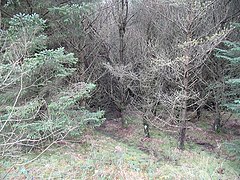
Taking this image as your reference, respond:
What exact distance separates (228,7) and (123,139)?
7.54m

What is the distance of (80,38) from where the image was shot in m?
10.8

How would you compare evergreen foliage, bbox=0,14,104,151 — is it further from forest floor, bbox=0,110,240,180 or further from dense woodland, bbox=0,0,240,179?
forest floor, bbox=0,110,240,180

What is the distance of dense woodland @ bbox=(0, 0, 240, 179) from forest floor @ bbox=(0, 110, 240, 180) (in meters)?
0.11

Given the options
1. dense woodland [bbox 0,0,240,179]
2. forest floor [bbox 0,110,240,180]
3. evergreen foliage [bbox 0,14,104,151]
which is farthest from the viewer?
dense woodland [bbox 0,0,240,179]

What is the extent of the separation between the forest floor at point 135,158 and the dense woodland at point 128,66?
11cm

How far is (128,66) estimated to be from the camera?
1055cm

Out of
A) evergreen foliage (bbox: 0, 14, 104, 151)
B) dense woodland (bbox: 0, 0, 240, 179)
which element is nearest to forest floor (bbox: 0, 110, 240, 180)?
dense woodland (bbox: 0, 0, 240, 179)

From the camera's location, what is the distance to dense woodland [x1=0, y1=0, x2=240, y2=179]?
7402 millimetres

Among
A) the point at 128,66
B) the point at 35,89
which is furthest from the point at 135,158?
the point at 128,66

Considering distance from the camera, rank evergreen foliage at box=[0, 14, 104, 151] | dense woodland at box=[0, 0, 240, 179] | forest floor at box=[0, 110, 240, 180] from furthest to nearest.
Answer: dense woodland at box=[0, 0, 240, 179], evergreen foliage at box=[0, 14, 104, 151], forest floor at box=[0, 110, 240, 180]

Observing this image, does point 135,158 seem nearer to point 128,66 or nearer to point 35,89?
point 35,89

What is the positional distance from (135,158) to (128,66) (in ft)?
13.6

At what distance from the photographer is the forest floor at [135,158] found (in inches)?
236

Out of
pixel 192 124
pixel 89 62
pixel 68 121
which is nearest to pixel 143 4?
pixel 89 62
